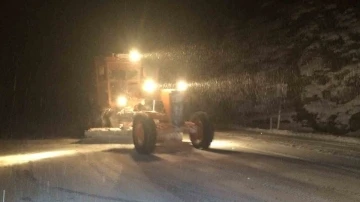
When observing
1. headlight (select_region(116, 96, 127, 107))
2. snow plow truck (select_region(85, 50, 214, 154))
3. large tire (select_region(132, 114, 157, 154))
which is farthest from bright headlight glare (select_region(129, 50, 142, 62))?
large tire (select_region(132, 114, 157, 154))

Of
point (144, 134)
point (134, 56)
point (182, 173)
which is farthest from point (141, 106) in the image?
point (182, 173)

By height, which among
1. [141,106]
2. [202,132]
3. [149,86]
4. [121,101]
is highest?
[149,86]

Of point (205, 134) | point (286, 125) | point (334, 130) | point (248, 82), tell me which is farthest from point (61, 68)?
point (205, 134)

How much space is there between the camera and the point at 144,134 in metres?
15.6

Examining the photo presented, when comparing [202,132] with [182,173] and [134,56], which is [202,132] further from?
[182,173]

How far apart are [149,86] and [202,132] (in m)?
2.88

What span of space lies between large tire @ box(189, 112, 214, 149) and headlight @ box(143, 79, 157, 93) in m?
1.92

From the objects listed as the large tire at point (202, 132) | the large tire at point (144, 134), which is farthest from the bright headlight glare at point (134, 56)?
the large tire at point (144, 134)

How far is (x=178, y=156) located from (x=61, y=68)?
1661 inches

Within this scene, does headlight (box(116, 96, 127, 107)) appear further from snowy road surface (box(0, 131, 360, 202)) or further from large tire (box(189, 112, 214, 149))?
large tire (box(189, 112, 214, 149))

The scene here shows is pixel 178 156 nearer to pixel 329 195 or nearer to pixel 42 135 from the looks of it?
pixel 329 195

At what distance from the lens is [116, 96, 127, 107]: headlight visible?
19.7 metres

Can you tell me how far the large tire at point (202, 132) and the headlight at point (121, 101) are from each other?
10.6 feet

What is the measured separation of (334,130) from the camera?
82.9 feet
